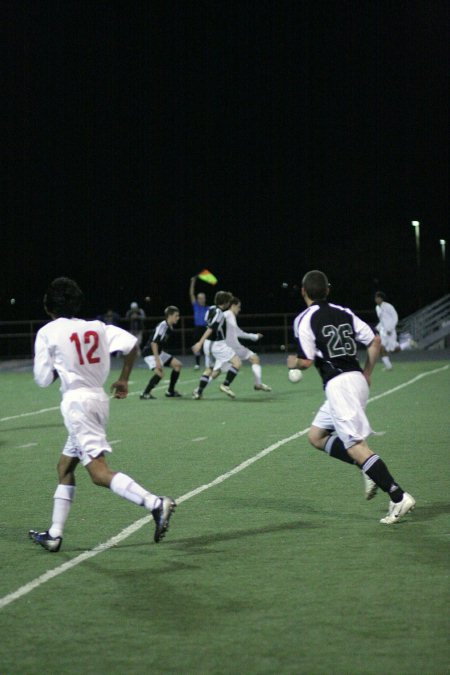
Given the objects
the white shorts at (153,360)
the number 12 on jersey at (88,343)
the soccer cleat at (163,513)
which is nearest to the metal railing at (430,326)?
the white shorts at (153,360)

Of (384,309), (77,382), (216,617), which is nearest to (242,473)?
(77,382)

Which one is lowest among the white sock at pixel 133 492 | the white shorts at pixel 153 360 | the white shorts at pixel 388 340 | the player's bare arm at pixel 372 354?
the white shorts at pixel 388 340

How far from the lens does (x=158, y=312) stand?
Answer: 95.9 metres

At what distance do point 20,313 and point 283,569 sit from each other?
280ft

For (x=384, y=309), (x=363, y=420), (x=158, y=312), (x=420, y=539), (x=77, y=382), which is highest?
(x=77, y=382)

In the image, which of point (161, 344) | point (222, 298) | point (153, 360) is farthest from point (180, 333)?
point (222, 298)

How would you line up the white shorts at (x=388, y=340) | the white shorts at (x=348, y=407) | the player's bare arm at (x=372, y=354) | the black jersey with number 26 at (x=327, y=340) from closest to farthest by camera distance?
the white shorts at (x=348, y=407), the black jersey with number 26 at (x=327, y=340), the player's bare arm at (x=372, y=354), the white shorts at (x=388, y=340)

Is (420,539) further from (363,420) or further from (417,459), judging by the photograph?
(417,459)

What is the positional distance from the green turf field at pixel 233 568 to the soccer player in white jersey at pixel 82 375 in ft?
1.51

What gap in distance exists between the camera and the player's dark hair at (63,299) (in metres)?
7.11

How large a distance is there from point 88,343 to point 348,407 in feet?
7.01

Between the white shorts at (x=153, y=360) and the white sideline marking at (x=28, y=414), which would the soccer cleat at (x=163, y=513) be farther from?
the white shorts at (x=153, y=360)

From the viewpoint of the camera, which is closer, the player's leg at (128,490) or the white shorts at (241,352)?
the player's leg at (128,490)

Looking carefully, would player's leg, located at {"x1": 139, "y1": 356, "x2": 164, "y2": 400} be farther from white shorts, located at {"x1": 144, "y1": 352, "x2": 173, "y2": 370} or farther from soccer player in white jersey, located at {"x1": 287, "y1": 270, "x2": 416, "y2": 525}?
soccer player in white jersey, located at {"x1": 287, "y1": 270, "x2": 416, "y2": 525}
